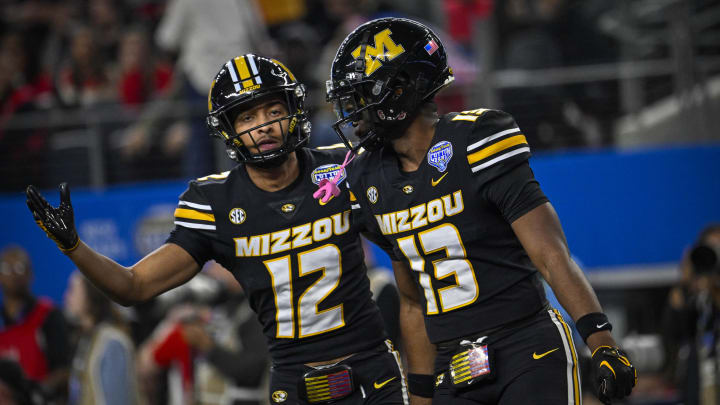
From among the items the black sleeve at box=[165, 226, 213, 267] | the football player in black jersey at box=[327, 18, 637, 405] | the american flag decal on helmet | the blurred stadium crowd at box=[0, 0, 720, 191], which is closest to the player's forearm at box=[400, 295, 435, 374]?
the football player in black jersey at box=[327, 18, 637, 405]

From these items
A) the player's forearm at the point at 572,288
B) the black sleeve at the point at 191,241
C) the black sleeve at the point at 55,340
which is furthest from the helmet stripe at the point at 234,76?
the black sleeve at the point at 55,340

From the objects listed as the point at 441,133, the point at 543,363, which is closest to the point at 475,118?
the point at 441,133

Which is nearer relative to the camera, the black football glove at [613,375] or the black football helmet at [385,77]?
the black football glove at [613,375]

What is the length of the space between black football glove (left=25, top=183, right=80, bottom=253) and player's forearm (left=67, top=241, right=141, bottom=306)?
74 mm

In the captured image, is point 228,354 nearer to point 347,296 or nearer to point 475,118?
point 347,296

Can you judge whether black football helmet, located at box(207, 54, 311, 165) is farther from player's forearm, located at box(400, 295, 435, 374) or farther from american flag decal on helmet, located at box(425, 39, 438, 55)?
player's forearm, located at box(400, 295, 435, 374)

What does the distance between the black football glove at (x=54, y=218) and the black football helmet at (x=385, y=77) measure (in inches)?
40.7

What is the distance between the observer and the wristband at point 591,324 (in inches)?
136

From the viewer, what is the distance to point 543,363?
3.66 metres

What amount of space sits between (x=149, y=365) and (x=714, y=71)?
492 cm

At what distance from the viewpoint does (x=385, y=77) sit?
3975 mm

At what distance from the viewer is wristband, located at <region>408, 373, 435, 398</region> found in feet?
13.5

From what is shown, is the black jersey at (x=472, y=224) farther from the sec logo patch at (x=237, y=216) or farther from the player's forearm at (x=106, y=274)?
the player's forearm at (x=106, y=274)

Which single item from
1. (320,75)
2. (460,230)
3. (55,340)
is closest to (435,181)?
(460,230)
